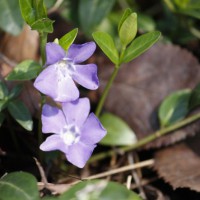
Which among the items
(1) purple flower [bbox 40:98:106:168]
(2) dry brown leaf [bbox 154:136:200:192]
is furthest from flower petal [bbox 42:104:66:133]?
(2) dry brown leaf [bbox 154:136:200:192]

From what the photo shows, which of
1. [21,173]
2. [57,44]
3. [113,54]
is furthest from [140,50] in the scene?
[21,173]

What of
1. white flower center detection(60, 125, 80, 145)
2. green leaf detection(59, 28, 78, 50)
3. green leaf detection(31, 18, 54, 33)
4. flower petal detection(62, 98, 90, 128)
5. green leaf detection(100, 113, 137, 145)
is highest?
green leaf detection(31, 18, 54, 33)

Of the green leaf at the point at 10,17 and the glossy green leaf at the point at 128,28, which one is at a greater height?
the glossy green leaf at the point at 128,28

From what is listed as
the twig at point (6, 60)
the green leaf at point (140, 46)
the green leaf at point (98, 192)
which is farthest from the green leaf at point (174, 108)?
the green leaf at point (98, 192)

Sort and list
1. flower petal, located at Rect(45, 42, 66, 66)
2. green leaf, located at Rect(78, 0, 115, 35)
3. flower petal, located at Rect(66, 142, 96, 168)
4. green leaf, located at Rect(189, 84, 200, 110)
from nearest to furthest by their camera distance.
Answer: flower petal, located at Rect(45, 42, 66, 66) → flower petal, located at Rect(66, 142, 96, 168) → green leaf, located at Rect(189, 84, 200, 110) → green leaf, located at Rect(78, 0, 115, 35)

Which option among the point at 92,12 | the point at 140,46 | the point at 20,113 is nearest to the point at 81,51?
the point at 140,46

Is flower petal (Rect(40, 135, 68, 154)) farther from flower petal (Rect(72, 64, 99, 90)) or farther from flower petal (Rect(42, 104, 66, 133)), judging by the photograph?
flower petal (Rect(72, 64, 99, 90))

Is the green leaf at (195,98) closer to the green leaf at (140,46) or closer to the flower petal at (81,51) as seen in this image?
the green leaf at (140,46)

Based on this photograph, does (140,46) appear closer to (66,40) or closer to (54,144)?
(66,40)
